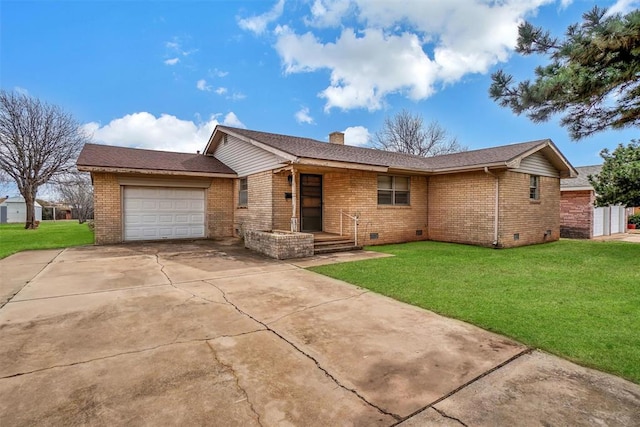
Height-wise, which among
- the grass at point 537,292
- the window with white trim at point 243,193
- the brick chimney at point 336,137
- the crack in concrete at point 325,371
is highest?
the brick chimney at point 336,137

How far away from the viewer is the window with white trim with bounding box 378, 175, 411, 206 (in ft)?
38.8

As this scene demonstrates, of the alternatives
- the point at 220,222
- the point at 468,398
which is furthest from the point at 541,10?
the point at 220,222

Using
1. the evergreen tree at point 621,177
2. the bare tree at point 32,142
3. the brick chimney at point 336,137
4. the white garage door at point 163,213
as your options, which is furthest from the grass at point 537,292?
the bare tree at point 32,142

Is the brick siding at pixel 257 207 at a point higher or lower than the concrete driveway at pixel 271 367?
higher

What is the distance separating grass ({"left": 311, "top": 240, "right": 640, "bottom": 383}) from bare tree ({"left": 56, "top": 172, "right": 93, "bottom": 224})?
77.1 ft

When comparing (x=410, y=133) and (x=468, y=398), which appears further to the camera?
(x=410, y=133)

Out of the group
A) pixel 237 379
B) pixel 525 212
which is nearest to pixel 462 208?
pixel 525 212

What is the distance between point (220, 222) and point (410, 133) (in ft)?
78.8

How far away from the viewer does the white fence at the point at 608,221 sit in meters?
16.3

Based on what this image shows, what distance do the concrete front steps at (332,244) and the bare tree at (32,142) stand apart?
68.1ft

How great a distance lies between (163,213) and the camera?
41.3 feet

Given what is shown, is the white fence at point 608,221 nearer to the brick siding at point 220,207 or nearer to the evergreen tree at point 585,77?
the evergreen tree at point 585,77

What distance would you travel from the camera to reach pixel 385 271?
6.86 m

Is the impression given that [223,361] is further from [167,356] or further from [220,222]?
[220,222]
